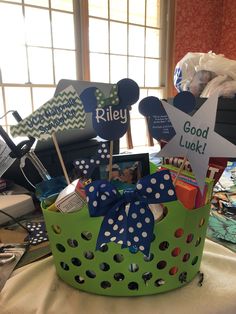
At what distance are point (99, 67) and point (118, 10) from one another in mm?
696

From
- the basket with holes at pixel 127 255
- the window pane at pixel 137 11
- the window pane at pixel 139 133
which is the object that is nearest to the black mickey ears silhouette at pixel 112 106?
the basket with holes at pixel 127 255

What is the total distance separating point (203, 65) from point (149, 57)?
195cm

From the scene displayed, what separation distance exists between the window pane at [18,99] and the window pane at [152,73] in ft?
5.06

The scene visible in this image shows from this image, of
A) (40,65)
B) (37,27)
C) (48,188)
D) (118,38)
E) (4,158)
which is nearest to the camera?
(48,188)

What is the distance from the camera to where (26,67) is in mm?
2564

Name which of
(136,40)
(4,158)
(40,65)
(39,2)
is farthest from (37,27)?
(4,158)

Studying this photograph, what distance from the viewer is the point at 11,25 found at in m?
2.40

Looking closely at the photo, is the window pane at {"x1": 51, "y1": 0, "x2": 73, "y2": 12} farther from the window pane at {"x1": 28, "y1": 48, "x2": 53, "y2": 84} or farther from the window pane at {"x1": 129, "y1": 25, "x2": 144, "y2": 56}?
the window pane at {"x1": 129, "y1": 25, "x2": 144, "y2": 56}

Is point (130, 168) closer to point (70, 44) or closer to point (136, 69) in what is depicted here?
point (70, 44)

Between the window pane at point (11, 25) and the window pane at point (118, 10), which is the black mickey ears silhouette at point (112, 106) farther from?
the window pane at point (118, 10)

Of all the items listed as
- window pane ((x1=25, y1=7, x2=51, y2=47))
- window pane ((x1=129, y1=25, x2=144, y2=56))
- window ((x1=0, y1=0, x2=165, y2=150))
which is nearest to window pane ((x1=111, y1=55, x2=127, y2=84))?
window ((x1=0, y1=0, x2=165, y2=150))

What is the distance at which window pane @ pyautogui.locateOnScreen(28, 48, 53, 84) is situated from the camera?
102 inches

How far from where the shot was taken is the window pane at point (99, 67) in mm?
2927

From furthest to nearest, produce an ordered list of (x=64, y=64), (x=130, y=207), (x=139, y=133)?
1. (x=139, y=133)
2. (x=64, y=64)
3. (x=130, y=207)
